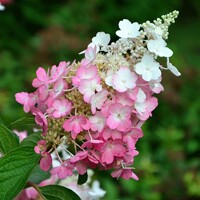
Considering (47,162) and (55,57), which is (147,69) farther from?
(55,57)

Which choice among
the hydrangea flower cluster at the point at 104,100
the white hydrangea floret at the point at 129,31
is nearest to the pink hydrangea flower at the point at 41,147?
the hydrangea flower cluster at the point at 104,100

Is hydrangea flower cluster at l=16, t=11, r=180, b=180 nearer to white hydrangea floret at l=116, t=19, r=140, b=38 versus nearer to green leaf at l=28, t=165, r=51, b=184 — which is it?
white hydrangea floret at l=116, t=19, r=140, b=38

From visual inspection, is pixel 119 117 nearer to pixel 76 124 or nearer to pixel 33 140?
pixel 76 124

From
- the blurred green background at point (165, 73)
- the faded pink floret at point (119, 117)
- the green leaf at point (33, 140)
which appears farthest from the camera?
the blurred green background at point (165, 73)

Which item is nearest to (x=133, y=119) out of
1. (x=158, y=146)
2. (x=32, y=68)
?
(x=158, y=146)

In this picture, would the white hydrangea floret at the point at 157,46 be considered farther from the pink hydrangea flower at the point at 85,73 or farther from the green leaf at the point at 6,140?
the green leaf at the point at 6,140

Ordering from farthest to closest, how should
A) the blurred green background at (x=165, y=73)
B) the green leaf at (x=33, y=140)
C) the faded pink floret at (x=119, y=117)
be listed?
the blurred green background at (x=165, y=73), the green leaf at (x=33, y=140), the faded pink floret at (x=119, y=117)

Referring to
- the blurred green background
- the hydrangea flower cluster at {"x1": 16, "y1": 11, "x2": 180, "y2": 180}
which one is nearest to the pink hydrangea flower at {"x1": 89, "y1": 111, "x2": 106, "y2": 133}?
the hydrangea flower cluster at {"x1": 16, "y1": 11, "x2": 180, "y2": 180}

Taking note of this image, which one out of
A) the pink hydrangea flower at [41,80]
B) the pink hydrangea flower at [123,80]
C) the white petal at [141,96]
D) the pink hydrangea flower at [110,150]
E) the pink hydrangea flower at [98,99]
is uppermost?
the pink hydrangea flower at [41,80]
